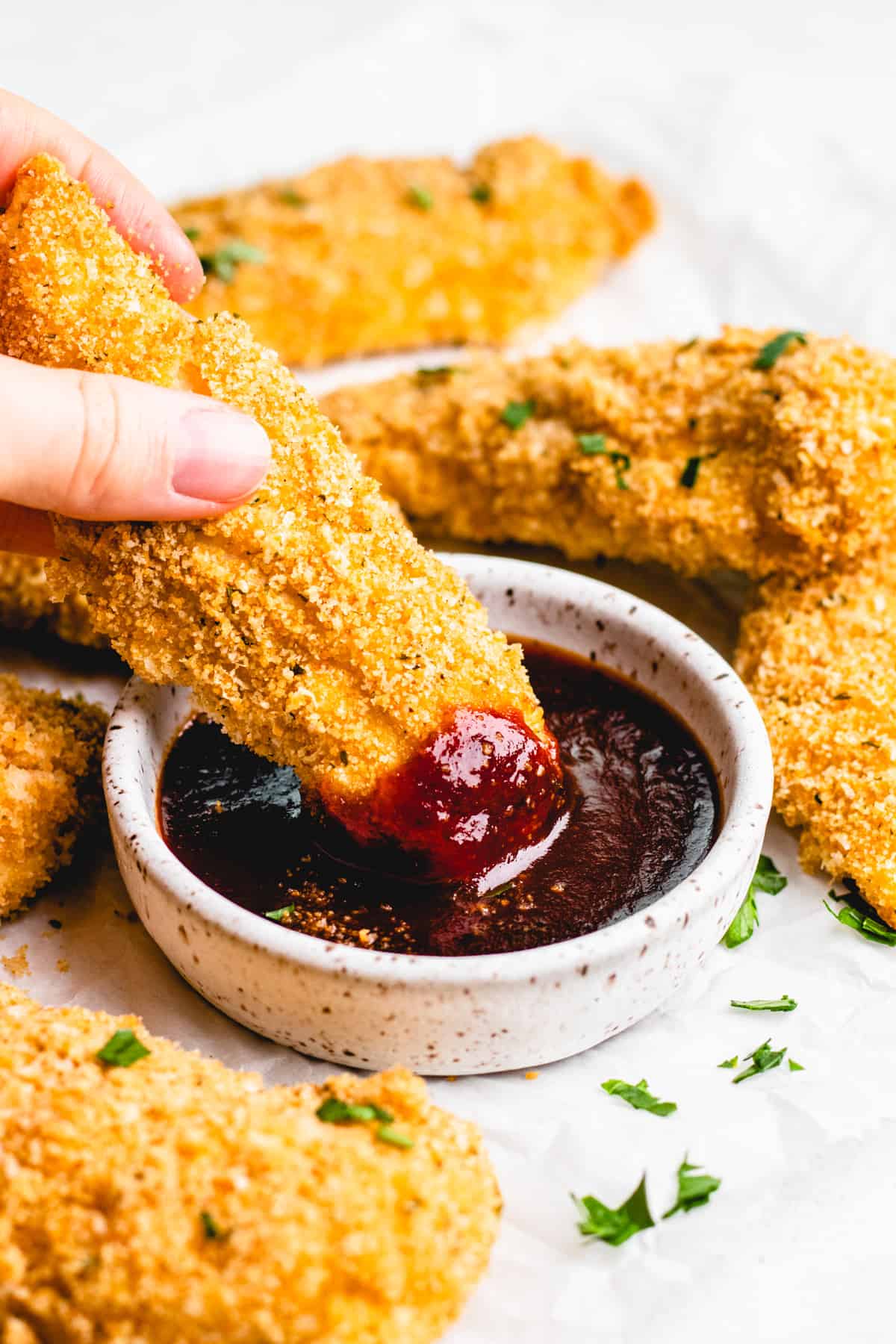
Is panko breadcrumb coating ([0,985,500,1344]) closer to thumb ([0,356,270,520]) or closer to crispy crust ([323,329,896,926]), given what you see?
thumb ([0,356,270,520])

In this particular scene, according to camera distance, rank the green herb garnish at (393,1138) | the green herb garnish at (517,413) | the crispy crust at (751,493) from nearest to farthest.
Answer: the green herb garnish at (393,1138) → the crispy crust at (751,493) → the green herb garnish at (517,413)

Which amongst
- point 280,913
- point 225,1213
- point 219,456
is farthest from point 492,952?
point 219,456

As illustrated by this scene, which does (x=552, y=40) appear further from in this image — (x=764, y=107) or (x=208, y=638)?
(x=208, y=638)

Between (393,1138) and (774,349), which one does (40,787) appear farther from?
(774,349)

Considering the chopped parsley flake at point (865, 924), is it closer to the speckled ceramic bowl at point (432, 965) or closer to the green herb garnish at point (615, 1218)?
the speckled ceramic bowl at point (432, 965)

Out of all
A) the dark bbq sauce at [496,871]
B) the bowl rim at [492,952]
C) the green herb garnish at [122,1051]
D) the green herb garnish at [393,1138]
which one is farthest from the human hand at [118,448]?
the green herb garnish at [393,1138]

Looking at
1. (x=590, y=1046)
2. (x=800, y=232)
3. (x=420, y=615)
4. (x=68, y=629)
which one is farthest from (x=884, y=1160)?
(x=800, y=232)

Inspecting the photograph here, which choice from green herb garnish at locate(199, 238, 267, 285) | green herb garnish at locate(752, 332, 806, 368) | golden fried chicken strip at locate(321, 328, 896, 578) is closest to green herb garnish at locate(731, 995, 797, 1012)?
golden fried chicken strip at locate(321, 328, 896, 578)
